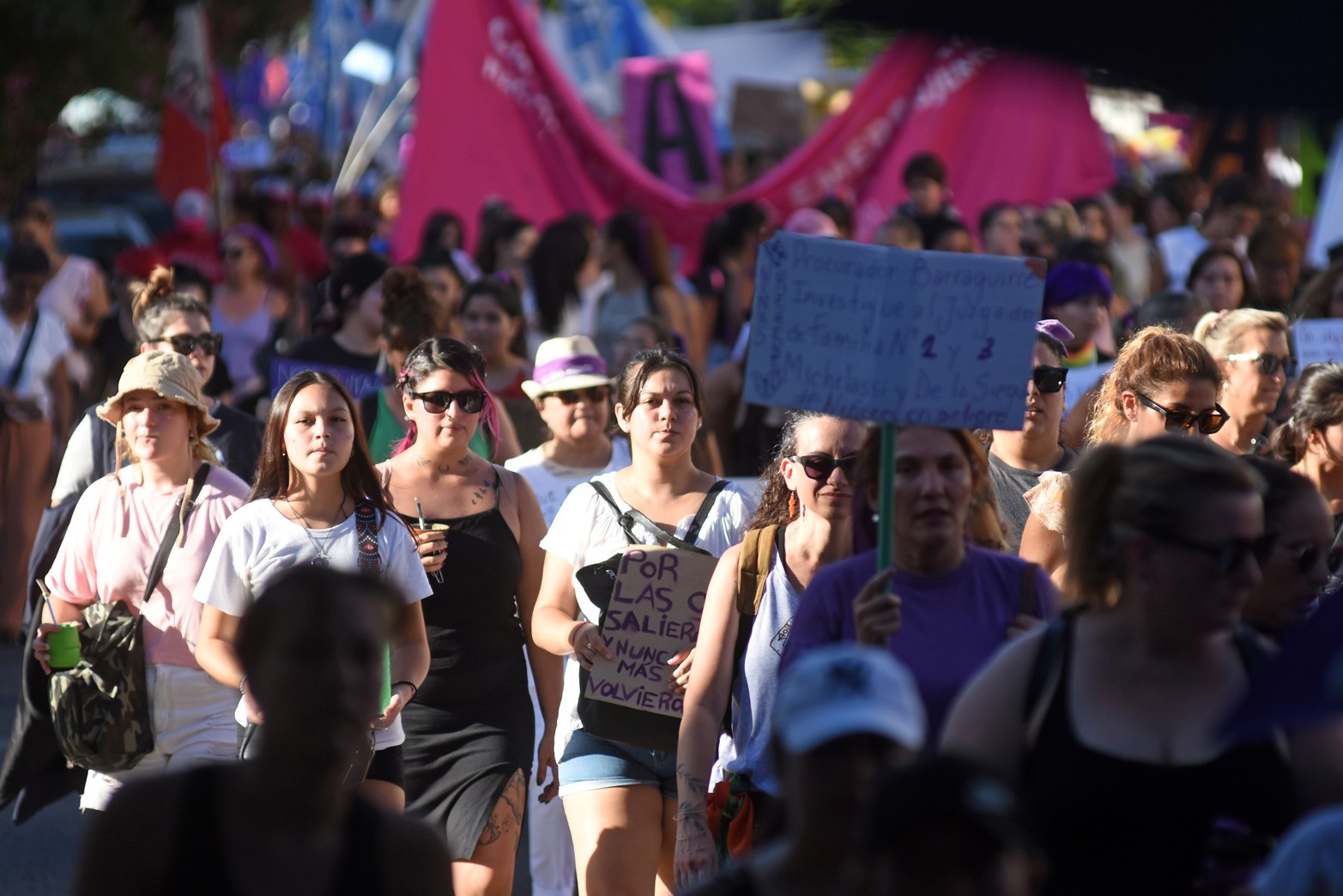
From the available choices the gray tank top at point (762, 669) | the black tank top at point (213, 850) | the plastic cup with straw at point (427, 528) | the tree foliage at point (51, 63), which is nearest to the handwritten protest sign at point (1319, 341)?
the gray tank top at point (762, 669)

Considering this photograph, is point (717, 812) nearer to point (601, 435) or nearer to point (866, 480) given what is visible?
point (866, 480)

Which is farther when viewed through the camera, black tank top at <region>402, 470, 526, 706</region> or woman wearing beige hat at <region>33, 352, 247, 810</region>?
black tank top at <region>402, 470, 526, 706</region>

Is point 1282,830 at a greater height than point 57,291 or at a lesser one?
lesser

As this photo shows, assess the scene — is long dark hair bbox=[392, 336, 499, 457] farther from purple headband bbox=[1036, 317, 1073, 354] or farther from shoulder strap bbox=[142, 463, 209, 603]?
purple headband bbox=[1036, 317, 1073, 354]

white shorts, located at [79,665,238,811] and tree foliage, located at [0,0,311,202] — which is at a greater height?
tree foliage, located at [0,0,311,202]

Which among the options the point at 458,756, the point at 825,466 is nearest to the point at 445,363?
the point at 458,756

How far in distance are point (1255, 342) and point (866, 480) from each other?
301 cm

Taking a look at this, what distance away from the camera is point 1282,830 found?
3.21 meters

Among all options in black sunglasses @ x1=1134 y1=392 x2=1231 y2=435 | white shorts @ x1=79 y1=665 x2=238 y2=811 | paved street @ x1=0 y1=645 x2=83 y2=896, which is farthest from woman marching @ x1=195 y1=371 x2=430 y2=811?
black sunglasses @ x1=1134 y1=392 x2=1231 y2=435

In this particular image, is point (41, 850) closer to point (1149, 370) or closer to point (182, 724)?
point (182, 724)

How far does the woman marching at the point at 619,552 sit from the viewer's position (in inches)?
225

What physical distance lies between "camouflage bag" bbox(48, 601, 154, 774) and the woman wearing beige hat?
2.3 inches

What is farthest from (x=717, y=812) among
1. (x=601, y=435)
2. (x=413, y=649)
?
(x=601, y=435)

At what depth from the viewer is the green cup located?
586 cm
